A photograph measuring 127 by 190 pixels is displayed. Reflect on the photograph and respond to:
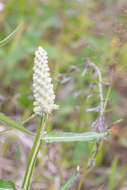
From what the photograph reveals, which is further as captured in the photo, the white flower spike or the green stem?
the green stem

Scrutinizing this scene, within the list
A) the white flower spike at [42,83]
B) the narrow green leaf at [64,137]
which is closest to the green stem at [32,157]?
the narrow green leaf at [64,137]

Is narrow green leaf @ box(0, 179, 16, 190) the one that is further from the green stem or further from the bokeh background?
the bokeh background

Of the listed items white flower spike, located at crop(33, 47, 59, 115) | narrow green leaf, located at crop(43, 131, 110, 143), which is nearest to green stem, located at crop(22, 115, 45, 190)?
narrow green leaf, located at crop(43, 131, 110, 143)

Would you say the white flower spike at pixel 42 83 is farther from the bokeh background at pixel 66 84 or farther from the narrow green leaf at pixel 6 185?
the bokeh background at pixel 66 84

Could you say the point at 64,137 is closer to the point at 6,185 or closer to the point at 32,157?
the point at 32,157

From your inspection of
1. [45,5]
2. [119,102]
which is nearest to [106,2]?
[45,5]

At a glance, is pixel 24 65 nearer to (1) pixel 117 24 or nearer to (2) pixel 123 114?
(2) pixel 123 114

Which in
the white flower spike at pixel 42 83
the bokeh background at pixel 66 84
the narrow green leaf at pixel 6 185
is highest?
the white flower spike at pixel 42 83

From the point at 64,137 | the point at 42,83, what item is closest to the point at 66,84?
the point at 64,137
